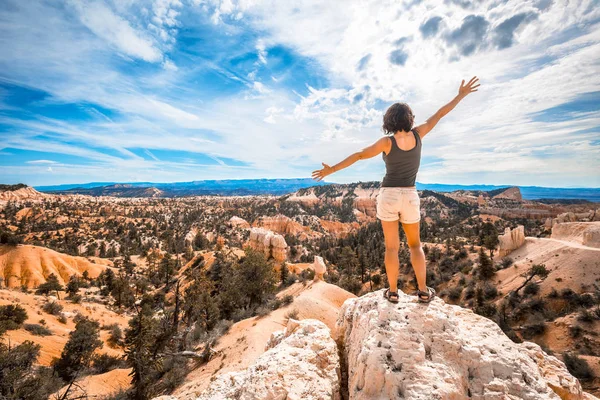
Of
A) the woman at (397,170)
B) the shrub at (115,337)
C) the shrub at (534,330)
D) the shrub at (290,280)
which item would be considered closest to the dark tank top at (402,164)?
the woman at (397,170)

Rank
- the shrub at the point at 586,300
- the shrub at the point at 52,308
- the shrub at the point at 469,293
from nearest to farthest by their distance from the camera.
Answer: the shrub at the point at 586,300, the shrub at the point at 52,308, the shrub at the point at 469,293

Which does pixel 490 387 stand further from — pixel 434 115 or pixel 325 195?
pixel 325 195

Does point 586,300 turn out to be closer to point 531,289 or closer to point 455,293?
point 531,289

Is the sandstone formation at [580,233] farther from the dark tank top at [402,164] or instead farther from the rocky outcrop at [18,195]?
the rocky outcrop at [18,195]

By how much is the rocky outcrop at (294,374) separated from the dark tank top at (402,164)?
9.57ft

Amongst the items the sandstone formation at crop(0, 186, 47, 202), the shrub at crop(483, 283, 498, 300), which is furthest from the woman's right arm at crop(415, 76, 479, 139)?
the sandstone formation at crop(0, 186, 47, 202)

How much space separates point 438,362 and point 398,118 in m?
3.18

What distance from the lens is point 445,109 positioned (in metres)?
4.02

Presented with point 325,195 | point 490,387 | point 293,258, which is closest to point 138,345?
point 490,387

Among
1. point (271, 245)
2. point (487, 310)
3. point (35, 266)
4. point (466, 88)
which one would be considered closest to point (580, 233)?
point (487, 310)

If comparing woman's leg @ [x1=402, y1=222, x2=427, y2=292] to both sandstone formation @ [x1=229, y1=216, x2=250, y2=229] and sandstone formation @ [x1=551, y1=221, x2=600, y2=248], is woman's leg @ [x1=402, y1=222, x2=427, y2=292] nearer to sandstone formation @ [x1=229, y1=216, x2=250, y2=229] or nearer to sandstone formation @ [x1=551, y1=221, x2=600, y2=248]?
sandstone formation @ [x1=551, y1=221, x2=600, y2=248]

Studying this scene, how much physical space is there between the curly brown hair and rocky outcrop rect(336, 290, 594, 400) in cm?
260

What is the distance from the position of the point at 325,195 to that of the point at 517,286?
127 meters

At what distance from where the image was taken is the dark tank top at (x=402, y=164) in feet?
12.1
